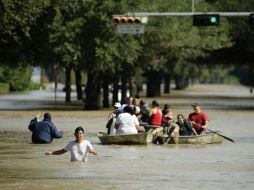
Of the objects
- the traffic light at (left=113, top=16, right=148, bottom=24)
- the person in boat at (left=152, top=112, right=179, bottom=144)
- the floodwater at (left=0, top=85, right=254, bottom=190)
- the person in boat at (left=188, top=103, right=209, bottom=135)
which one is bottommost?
the floodwater at (left=0, top=85, right=254, bottom=190)

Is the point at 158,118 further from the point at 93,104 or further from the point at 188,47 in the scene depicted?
the point at 188,47

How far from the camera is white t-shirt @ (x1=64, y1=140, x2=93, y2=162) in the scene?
918 inches

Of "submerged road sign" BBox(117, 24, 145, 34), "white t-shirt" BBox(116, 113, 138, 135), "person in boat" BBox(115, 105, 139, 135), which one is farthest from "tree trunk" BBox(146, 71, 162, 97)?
"white t-shirt" BBox(116, 113, 138, 135)

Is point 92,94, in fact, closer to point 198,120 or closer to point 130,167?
point 198,120

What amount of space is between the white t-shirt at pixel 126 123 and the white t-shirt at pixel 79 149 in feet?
27.0

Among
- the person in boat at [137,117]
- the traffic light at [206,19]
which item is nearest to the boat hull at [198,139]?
the person in boat at [137,117]

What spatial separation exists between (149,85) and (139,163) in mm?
80872

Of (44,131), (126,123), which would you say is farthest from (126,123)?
(44,131)

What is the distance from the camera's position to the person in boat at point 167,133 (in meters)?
33.1

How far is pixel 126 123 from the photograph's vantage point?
32500 millimetres

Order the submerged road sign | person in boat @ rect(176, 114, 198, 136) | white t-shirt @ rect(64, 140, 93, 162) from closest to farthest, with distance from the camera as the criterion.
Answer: white t-shirt @ rect(64, 140, 93, 162)
person in boat @ rect(176, 114, 198, 136)
the submerged road sign

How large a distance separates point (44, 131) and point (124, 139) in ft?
8.73

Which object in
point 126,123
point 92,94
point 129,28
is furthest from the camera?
point 92,94

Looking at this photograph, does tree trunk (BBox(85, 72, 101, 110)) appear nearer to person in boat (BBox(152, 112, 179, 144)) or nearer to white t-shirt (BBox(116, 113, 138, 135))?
person in boat (BBox(152, 112, 179, 144))
